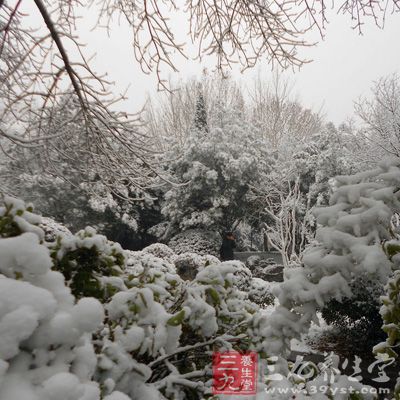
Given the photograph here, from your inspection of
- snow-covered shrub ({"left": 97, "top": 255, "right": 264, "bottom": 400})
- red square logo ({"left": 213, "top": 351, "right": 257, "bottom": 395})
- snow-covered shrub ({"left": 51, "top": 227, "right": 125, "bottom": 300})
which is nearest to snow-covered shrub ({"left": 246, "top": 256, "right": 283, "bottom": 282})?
snow-covered shrub ({"left": 97, "top": 255, "right": 264, "bottom": 400})

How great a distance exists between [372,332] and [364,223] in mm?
5383

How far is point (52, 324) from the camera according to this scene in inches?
27.2

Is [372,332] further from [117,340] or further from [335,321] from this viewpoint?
[117,340]

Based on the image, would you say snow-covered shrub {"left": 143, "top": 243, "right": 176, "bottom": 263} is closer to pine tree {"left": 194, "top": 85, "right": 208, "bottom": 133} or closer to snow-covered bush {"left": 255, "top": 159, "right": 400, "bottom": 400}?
pine tree {"left": 194, "top": 85, "right": 208, "bottom": 133}

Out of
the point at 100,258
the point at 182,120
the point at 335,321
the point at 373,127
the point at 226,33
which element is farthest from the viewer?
the point at 182,120

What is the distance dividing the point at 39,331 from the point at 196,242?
12.9 metres

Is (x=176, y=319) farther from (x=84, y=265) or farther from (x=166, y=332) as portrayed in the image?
(x=84, y=265)

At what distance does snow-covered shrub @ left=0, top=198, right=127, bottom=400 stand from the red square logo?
2.17ft

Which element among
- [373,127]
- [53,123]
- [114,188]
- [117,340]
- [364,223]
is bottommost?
[117,340]

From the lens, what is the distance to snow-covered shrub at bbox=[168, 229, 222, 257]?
13.3 metres

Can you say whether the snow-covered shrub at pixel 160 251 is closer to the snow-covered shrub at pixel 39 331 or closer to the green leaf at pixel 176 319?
the green leaf at pixel 176 319

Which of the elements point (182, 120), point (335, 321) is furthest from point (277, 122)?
point (335, 321)

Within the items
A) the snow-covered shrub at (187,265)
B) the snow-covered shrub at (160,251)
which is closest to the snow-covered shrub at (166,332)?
the snow-covered shrub at (187,265)

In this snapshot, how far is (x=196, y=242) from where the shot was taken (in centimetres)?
1356
